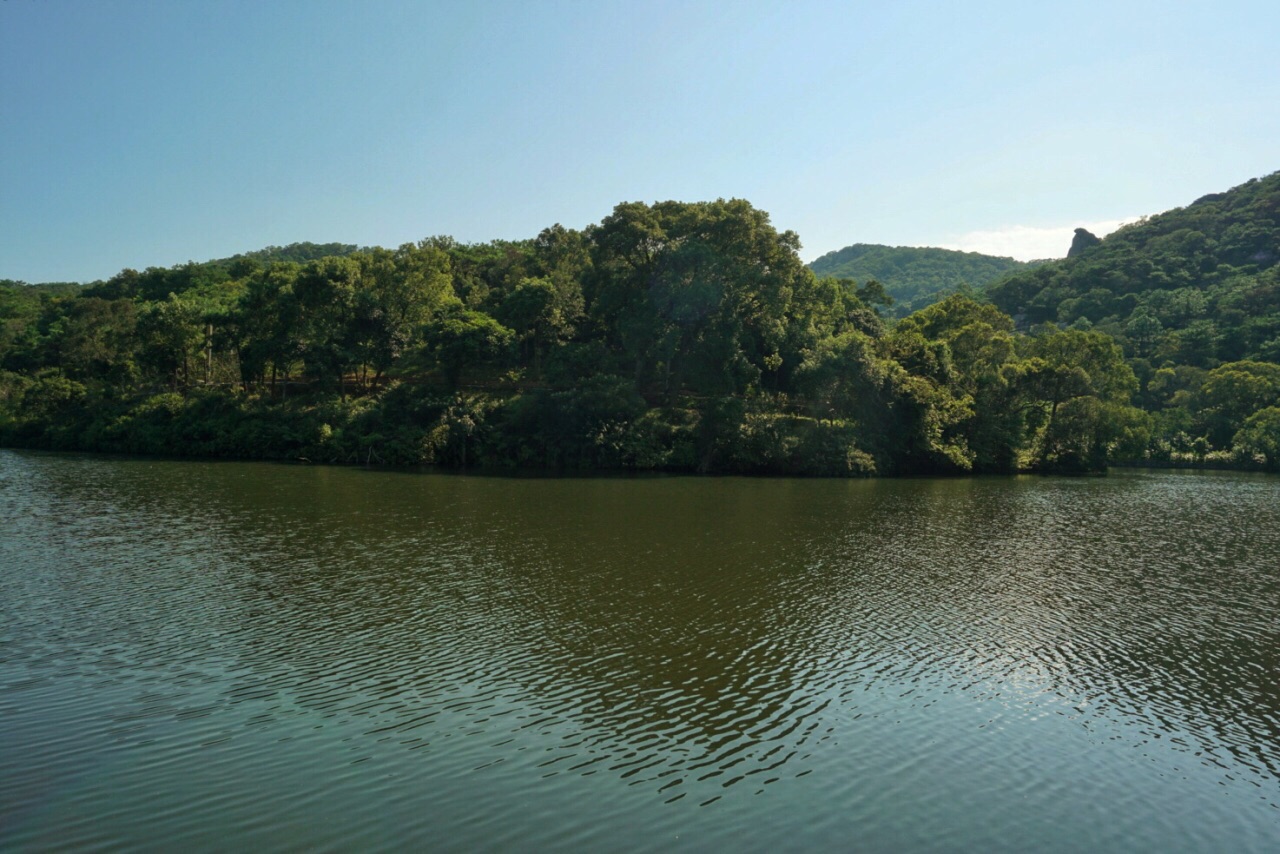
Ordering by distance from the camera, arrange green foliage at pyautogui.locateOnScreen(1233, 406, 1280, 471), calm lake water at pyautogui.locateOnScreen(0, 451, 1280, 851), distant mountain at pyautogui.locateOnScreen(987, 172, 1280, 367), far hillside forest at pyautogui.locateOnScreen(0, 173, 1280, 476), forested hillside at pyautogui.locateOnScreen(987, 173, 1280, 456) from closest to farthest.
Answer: calm lake water at pyautogui.locateOnScreen(0, 451, 1280, 851)
far hillside forest at pyautogui.locateOnScreen(0, 173, 1280, 476)
green foliage at pyautogui.locateOnScreen(1233, 406, 1280, 471)
forested hillside at pyautogui.locateOnScreen(987, 173, 1280, 456)
distant mountain at pyautogui.locateOnScreen(987, 172, 1280, 367)

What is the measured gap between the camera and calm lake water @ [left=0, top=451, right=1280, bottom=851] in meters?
10.2

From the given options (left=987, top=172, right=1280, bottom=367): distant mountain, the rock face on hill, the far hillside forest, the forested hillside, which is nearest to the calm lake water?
the far hillside forest

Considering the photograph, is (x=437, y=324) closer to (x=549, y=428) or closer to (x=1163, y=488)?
(x=549, y=428)

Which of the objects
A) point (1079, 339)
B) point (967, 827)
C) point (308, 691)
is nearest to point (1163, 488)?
point (1079, 339)

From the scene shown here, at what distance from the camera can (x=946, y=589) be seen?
914 inches

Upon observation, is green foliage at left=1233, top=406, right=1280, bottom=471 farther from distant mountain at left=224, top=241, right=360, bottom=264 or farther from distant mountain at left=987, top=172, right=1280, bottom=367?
distant mountain at left=224, top=241, right=360, bottom=264

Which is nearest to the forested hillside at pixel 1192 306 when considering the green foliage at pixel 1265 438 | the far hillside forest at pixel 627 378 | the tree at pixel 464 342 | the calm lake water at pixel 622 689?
the green foliage at pixel 1265 438

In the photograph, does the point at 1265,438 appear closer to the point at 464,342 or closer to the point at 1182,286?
the point at 1182,286

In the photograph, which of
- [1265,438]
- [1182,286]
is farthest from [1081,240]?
[1265,438]

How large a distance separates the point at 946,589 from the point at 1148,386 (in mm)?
72819

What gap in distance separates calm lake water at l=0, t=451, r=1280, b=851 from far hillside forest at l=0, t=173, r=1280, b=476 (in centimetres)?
2614

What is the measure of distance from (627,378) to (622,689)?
49094 mm

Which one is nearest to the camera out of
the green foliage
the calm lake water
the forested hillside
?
the calm lake water

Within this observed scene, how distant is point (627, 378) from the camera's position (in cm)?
6291
